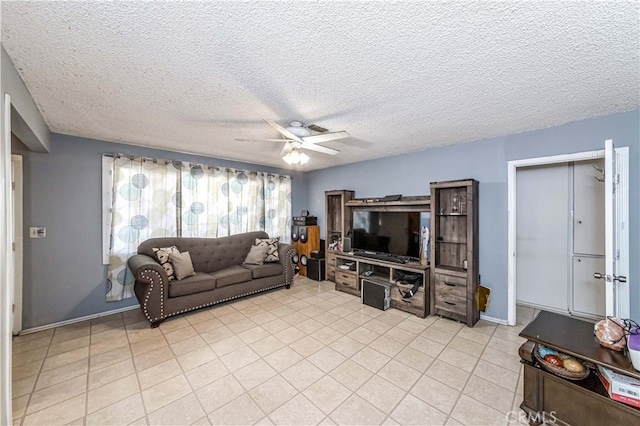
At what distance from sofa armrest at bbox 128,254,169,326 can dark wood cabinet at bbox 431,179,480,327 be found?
3.47 meters

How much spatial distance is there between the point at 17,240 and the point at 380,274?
15.4 ft

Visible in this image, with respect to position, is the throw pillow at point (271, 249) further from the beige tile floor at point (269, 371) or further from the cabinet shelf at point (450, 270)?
the cabinet shelf at point (450, 270)

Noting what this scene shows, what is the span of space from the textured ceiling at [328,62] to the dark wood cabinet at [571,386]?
70.7 inches

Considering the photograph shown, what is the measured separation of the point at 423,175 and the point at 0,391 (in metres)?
Result: 4.48

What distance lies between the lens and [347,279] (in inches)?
168

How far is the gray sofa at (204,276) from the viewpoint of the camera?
3002mm

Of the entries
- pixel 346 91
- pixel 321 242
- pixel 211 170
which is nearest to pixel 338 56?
pixel 346 91

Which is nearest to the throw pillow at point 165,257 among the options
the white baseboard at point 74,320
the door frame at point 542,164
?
the white baseboard at point 74,320

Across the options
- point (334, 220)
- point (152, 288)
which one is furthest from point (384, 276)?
point (152, 288)

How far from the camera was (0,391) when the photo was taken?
137 centimetres

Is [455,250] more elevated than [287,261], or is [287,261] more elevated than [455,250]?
[455,250]

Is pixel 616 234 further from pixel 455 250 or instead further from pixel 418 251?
pixel 418 251

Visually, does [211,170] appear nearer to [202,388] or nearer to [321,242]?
[321,242]

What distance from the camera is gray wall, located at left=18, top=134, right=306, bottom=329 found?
294cm
